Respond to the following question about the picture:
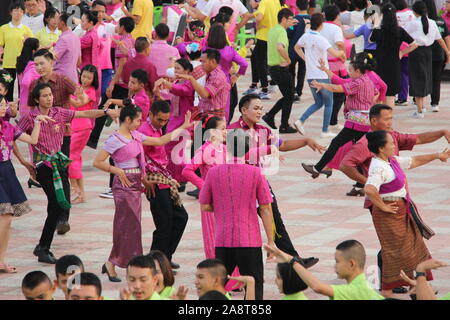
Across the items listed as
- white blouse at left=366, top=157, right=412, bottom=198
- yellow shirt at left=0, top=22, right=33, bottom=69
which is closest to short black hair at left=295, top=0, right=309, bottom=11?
yellow shirt at left=0, top=22, right=33, bottom=69

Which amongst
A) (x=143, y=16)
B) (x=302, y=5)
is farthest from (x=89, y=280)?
(x=302, y=5)

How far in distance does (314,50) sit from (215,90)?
13.9ft

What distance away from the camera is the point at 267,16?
20.2 metres

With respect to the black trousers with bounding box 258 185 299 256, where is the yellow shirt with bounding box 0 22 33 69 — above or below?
above

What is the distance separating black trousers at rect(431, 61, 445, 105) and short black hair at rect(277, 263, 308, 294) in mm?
12503

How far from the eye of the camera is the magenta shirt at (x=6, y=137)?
10.6 metres

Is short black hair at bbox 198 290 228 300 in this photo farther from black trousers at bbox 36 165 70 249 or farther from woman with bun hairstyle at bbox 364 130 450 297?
black trousers at bbox 36 165 70 249

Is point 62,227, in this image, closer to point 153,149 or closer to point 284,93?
point 153,149

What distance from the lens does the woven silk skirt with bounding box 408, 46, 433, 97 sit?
19.2 meters

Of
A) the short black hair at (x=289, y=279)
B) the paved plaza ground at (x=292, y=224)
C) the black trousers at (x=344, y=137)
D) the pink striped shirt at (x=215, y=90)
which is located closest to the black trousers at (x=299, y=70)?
the paved plaza ground at (x=292, y=224)

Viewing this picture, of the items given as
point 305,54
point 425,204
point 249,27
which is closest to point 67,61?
point 305,54

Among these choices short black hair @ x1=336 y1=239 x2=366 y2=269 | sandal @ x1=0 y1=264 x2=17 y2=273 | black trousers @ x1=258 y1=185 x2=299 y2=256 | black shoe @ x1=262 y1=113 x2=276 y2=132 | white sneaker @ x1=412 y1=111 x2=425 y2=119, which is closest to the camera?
short black hair @ x1=336 y1=239 x2=366 y2=269
